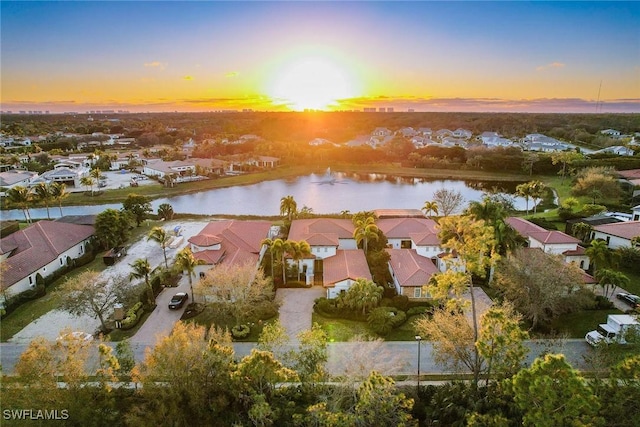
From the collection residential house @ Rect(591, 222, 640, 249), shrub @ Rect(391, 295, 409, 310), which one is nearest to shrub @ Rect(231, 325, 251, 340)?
shrub @ Rect(391, 295, 409, 310)

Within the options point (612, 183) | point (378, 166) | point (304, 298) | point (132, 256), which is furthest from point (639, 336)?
point (378, 166)

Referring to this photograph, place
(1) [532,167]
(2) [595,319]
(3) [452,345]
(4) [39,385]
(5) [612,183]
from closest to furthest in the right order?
(4) [39,385] → (3) [452,345] → (2) [595,319] → (5) [612,183] → (1) [532,167]

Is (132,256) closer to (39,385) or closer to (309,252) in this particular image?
(309,252)

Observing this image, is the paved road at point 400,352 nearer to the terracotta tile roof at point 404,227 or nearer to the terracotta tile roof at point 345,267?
the terracotta tile roof at point 345,267

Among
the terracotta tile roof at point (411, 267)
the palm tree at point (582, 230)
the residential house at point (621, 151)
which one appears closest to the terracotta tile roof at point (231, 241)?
the terracotta tile roof at point (411, 267)

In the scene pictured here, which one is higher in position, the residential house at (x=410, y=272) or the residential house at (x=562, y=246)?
the residential house at (x=562, y=246)

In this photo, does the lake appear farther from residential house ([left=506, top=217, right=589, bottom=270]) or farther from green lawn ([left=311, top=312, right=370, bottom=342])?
green lawn ([left=311, top=312, right=370, bottom=342])
